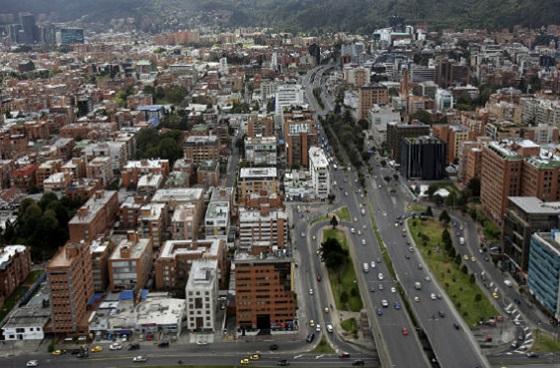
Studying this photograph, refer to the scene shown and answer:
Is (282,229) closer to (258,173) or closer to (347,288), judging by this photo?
(347,288)

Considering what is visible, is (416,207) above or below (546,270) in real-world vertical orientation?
below

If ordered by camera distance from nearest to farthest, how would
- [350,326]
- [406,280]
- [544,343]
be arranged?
1. [544,343]
2. [350,326]
3. [406,280]

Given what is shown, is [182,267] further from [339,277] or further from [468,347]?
[468,347]

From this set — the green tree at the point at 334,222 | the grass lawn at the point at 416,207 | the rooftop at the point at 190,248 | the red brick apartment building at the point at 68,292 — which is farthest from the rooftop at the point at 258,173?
the red brick apartment building at the point at 68,292

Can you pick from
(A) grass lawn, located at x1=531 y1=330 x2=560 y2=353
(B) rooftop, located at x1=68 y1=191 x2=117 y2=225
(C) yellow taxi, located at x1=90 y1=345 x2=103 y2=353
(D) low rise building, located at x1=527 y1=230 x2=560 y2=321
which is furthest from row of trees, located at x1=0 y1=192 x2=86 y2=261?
(A) grass lawn, located at x1=531 y1=330 x2=560 y2=353

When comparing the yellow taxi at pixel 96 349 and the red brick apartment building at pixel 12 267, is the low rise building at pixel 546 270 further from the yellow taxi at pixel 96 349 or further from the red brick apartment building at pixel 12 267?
the red brick apartment building at pixel 12 267

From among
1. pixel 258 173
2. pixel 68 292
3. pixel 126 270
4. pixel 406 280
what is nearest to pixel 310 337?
pixel 406 280
